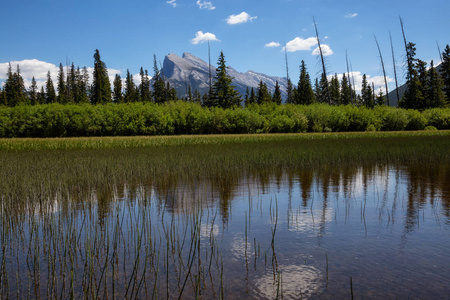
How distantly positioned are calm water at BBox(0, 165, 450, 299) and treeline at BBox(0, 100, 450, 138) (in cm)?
3501

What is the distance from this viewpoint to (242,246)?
558cm

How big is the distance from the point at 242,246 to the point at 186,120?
134 feet

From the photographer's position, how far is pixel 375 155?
1883 centimetres

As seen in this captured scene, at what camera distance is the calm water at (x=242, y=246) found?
4.16m

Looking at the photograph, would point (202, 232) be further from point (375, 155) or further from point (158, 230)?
point (375, 155)

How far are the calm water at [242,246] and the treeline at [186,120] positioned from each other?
35007 mm

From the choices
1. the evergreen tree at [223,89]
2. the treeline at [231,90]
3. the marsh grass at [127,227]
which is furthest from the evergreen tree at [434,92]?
the marsh grass at [127,227]

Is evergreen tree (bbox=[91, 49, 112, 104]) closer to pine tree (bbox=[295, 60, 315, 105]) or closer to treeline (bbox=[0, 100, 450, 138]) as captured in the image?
treeline (bbox=[0, 100, 450, 138])

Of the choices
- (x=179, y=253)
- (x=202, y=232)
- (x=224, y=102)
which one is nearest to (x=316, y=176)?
(x=202, y=232)

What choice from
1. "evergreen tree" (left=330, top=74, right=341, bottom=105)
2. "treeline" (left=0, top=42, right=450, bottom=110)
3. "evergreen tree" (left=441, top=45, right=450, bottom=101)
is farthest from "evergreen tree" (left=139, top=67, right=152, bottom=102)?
"evergreen tree" (left=441, top=45, right=450, bottom=101)

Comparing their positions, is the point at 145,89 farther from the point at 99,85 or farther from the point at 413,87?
the point at 413,87

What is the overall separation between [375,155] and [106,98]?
71688mm

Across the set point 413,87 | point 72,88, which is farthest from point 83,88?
point 413,87

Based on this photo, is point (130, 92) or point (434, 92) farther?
point (130, 92)
